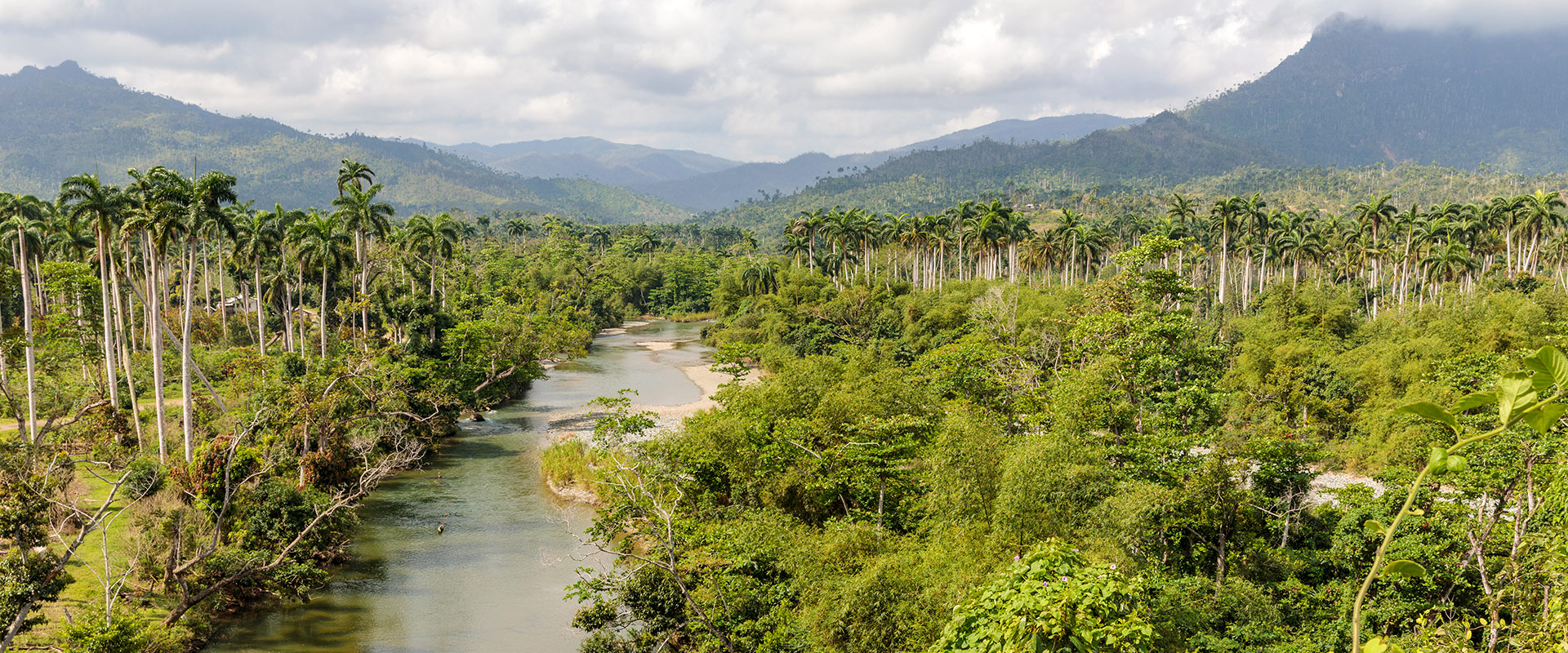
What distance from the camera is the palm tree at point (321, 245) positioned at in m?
43.8

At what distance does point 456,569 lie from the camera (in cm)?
2894

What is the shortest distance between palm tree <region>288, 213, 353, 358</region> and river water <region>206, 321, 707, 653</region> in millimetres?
10899

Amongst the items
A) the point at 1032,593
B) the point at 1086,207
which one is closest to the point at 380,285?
the point at 1032,593

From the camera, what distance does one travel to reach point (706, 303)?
124 metres

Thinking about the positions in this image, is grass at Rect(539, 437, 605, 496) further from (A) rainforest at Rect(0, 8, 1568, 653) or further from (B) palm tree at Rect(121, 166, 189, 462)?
(B) palm tree at Rect(121, 166, 189, 462)

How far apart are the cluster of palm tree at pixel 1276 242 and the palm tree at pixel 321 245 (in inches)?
1684

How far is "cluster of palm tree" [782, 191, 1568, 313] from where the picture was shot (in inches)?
2470

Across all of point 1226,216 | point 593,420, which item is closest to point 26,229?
point 593,420

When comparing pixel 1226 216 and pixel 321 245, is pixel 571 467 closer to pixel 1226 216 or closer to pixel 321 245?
pixel 321 245

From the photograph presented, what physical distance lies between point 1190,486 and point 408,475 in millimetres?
33337

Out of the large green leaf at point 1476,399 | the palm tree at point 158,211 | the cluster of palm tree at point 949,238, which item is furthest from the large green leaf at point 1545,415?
the cluster of palm tree at point 949,238

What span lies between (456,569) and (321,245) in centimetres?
2296

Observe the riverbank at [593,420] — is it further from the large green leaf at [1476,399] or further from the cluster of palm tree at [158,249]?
the large green leaf at [1476,399]

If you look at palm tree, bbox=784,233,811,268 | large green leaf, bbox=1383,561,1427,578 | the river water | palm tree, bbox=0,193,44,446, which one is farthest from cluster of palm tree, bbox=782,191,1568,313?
palm tree, bbox=0,193,44,446
